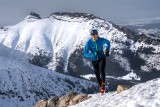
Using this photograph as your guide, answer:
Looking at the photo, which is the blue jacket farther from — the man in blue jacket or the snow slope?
the snow slope

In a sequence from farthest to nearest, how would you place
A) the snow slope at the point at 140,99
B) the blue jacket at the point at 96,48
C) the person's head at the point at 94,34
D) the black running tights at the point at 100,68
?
1. the black running tights at the point at 100,68
2. the blue jacket at the point at 96,48
3. the person's head at the point at 94,34
4. the snow slope at the point at 140,99

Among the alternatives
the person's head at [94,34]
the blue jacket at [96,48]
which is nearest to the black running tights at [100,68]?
the blue jacket at [96,48]

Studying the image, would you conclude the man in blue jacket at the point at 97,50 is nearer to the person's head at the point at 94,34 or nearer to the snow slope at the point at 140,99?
the person's head at the point at 94,34

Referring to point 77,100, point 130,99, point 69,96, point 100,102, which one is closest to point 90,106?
point 100,102

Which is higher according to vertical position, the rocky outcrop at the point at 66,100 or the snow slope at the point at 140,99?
the snow slope at the point at 140,99

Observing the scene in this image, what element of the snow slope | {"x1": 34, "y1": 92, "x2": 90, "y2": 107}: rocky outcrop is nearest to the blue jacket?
the snow slope

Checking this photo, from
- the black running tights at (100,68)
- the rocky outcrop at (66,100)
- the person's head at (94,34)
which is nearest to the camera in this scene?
the person's head at (94,34)

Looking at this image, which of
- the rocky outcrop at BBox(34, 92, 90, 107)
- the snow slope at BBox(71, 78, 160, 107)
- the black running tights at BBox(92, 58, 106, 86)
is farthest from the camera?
the rocky outcrop at BBox(34, 92, 90, 107)

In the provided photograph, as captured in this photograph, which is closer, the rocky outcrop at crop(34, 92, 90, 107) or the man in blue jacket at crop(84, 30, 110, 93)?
the man in blue jacket at crop(84, 30, 110, 93)

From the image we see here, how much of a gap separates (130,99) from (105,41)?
814 centimetres

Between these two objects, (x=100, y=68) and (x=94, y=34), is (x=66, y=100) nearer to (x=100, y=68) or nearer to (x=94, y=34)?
(x=100, y=68)

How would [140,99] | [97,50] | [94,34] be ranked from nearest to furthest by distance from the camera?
[140,99] < [94,34] < [97,50]

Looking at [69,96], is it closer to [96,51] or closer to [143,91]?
[96,51]

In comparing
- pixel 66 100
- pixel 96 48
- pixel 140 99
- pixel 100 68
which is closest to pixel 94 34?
pixel 96 48
